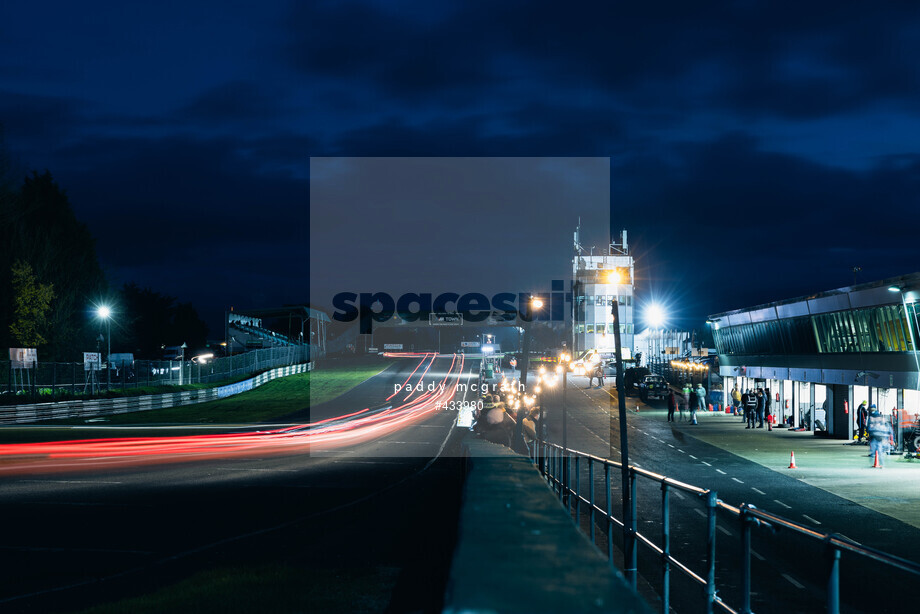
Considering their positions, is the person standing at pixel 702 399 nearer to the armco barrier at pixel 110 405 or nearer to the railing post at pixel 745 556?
the armco barrier at pixel 110 405

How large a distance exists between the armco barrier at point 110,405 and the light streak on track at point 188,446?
12080 millimetres

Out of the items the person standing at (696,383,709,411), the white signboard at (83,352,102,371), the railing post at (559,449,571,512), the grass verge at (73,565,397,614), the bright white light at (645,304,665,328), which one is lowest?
the person standing at (696,383,709,411)

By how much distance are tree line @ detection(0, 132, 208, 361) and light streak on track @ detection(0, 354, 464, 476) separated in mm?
36237

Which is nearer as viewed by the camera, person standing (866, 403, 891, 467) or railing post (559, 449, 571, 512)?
railing post (559, 449, 571, 512)

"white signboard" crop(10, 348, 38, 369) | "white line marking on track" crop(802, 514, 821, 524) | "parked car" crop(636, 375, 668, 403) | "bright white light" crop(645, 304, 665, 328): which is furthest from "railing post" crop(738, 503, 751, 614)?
"bright white light" crop(645, 304, 665, 328)

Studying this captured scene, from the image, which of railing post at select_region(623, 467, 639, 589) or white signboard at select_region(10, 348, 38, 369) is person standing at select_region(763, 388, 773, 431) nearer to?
railing post at select_region(623, 467, 639, 589)

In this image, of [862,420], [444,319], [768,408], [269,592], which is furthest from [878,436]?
[444,319]

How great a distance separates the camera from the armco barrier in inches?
1740

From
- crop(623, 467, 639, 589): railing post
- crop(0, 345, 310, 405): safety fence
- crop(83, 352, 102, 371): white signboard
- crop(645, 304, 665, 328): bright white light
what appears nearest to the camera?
crop(623, 467, 639, 589): railing post

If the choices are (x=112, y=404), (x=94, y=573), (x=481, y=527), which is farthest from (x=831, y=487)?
(x=112, y=404)

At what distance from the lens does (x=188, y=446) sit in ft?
111

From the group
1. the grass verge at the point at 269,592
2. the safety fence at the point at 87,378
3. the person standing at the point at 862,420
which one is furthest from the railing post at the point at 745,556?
the safety fence at the point at 87,378

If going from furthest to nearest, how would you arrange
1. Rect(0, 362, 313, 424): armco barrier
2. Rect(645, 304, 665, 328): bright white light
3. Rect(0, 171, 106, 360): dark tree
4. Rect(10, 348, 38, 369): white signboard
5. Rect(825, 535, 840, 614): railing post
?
Rect(645, 304, 665, 328): bright white light
Rect(0, 171, 106, 360): dark tree
Rect(10, 348, 38, 369): white signboard
Rect(0, 362, 313, 424): armco barrier
Rect(825, 535, 840, 614): railing post

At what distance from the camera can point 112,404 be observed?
169 ft
